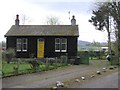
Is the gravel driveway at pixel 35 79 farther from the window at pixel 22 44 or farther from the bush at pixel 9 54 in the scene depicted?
the window at pixel 22 44

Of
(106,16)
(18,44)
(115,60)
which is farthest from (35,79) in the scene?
(106,16)

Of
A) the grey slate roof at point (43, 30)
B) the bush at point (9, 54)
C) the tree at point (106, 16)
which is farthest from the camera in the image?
the tree at point (106, 16)

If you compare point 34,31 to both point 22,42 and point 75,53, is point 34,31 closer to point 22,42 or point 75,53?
point 22,42

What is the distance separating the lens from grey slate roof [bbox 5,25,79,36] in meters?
44.1

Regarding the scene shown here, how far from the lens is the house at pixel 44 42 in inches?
1711

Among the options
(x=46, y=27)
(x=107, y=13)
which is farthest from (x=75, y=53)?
(x=107, y=13)

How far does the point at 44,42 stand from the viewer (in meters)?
44.1

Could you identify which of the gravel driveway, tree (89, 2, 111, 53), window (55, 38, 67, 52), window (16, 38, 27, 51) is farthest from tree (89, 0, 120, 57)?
the gravel driveway

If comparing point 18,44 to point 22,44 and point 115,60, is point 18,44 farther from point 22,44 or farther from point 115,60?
point 115,60

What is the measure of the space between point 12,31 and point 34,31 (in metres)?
3.09

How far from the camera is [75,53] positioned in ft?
142

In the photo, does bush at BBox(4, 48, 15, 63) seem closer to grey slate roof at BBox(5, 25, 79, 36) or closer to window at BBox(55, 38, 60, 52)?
grey slate roof at BBox(5, 25, 79, 36)

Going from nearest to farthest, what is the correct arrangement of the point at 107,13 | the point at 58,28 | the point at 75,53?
the point at 75,53, the point at 58,28, the point at 107,13

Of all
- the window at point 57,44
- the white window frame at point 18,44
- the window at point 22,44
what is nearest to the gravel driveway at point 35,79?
the window at point 57,44
